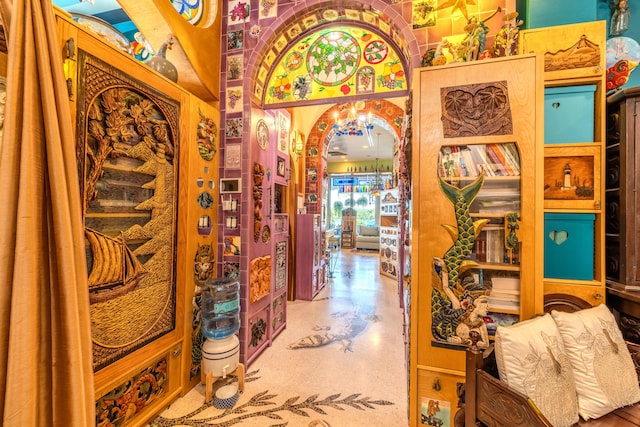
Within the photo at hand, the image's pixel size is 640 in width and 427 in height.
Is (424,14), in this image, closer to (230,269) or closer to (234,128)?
(234,128)

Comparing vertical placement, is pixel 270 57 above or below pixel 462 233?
above

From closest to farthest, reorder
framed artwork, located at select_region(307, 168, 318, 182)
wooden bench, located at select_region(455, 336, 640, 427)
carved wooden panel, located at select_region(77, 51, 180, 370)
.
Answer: wooden bench, located at select_region(455, 336, 640, 427) < carved wooden panel, located at select_region(77, 51, 180, 370) < framed artwork, located at select_region(307, 168, 318, 182)

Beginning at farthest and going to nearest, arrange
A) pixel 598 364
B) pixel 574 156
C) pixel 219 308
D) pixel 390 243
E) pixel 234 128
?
A: pixel 390 243, pixel 234 128, pixel 219 308, pixel 574 156, pixel 598 364

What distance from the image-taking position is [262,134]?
2.83 m

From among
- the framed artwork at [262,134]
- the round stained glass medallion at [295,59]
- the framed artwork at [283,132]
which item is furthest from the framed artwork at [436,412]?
the round stained glass medallion at [295,59]

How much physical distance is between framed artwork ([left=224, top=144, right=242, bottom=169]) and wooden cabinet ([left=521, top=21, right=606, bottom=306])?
92.8 inches

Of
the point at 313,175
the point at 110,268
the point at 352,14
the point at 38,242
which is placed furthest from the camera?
the point at 313,175

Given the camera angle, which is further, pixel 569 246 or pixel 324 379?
pixel 324 379

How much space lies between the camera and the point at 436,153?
1.72 m

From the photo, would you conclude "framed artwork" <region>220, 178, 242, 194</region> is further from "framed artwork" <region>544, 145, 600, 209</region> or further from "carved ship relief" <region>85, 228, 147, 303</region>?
"framed artwork" <region>544, 145, 600, 209</region>

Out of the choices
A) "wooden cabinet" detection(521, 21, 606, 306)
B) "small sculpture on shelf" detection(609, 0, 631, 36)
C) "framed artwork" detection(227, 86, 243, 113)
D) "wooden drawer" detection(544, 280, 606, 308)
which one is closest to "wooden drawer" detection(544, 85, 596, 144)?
"wooden cabinet" detection(521, 21, 606, 306)

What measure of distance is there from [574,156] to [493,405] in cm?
160

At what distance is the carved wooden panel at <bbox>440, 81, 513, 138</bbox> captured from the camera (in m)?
1.62

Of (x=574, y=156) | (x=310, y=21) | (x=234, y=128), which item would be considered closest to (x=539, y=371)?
(x=574, y=156)
